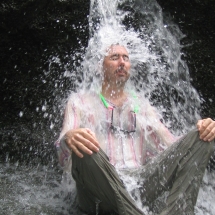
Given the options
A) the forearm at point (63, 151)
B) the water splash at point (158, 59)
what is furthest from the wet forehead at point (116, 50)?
the water splash at point (158, 59)

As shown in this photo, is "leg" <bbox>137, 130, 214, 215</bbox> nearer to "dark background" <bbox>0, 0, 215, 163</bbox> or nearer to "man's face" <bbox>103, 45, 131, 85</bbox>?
"man's face" <bbox>103, 45, 131, 85</bbox>

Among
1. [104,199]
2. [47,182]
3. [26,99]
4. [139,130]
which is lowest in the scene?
[104,199]

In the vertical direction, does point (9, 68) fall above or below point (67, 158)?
above

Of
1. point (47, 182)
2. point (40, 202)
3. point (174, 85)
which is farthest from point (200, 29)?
point (40, 202)

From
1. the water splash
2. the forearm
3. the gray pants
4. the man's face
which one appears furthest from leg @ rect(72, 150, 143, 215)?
the water splash

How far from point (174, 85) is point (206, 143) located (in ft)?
6.38

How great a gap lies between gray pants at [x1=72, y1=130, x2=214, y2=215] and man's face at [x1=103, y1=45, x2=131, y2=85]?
0.70 meters

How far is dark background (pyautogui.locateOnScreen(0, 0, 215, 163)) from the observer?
3766 millimetres

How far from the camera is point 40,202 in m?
2.54

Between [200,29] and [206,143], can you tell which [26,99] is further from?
[206,143]

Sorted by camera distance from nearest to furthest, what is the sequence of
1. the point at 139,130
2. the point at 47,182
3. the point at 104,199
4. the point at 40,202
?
the point at 104,199 < the point at 40,202 < the point at 139,130 < the point at 47,182

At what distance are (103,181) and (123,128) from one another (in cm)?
71

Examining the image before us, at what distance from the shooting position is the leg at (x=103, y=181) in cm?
199

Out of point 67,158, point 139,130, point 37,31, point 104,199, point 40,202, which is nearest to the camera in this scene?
point 104,199
